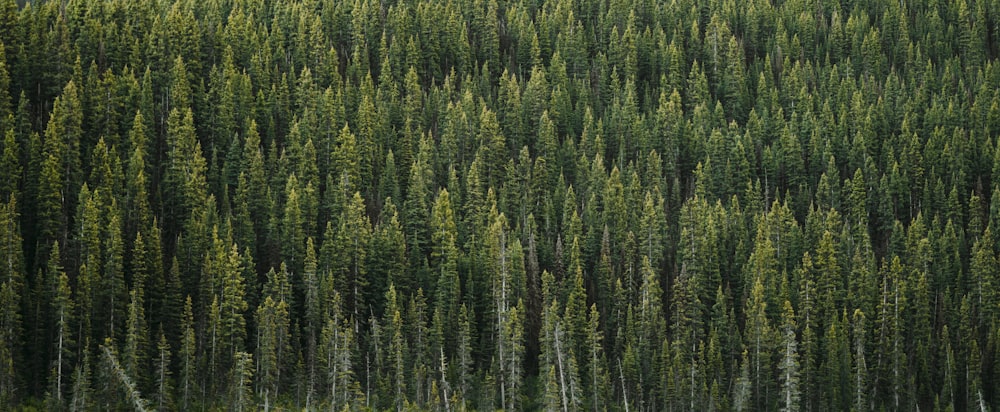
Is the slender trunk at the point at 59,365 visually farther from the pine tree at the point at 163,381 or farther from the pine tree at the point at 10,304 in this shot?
the pine tree at the point at 163,381

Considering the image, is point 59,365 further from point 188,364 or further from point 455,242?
point 455,242

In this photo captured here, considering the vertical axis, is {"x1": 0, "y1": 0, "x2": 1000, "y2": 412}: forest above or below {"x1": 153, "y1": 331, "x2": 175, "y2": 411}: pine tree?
above

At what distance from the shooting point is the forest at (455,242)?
125000 millimetres

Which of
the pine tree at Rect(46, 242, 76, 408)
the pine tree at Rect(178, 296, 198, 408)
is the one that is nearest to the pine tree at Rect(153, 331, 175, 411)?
the pine tree at Rect(178, 296, 198, 408)

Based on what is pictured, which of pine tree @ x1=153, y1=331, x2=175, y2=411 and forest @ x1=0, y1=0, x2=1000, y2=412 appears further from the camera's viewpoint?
forest @ x1=0, y1=0, x2=1000, y2=412

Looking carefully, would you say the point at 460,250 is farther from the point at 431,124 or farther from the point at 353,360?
the point at 431,124

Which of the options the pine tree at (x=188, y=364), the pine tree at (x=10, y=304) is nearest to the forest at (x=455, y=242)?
the pine tree at (x=10, y=304)

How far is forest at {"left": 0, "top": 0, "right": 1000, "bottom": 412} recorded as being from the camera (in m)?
125

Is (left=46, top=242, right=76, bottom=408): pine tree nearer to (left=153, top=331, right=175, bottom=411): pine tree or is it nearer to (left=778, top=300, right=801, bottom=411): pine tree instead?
(left=153, top=331, right=175, bottom=411): pine tree

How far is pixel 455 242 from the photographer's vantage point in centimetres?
14712

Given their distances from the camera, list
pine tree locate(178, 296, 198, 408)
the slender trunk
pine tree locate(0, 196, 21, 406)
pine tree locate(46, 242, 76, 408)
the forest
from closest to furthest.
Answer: pine tree locate(0, 196, 21, 406) → the slender trunk → pine tree locate(46, 242, 76, 408) → pine tree locate(178, 296, 198, 408) → the forest

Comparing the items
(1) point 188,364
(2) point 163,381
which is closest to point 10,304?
(2) point 163,381

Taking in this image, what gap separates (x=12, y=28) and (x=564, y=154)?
73878 millimetres

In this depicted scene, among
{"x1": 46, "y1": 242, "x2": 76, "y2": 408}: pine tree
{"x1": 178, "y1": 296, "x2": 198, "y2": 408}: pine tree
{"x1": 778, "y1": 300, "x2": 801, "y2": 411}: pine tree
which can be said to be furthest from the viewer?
{"x1": 778, "y1": 300, "x2": 801, "y2": 411}: pine tree
